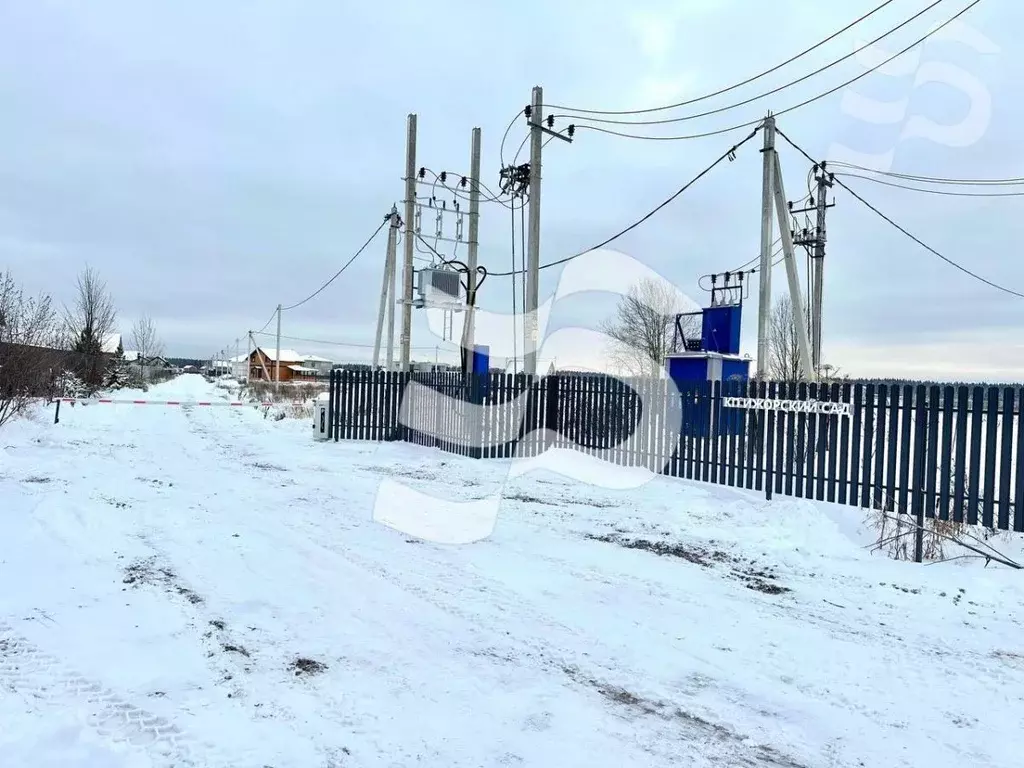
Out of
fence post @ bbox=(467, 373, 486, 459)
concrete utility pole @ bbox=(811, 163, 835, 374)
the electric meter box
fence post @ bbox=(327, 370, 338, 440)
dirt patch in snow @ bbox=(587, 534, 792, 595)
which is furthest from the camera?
concrete utility pole @ bbox=(811, 163, 835, 374)

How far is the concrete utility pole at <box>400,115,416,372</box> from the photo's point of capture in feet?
52.8

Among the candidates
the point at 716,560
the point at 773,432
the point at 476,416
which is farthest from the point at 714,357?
the point at 716,560

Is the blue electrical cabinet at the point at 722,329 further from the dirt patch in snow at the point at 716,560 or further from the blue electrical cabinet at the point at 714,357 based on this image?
the dirt patch in snow at the point at 716,560

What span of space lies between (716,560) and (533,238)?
840 centimetres

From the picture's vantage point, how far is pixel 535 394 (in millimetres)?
12656

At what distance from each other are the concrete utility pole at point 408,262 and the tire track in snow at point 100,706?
12.9 metres

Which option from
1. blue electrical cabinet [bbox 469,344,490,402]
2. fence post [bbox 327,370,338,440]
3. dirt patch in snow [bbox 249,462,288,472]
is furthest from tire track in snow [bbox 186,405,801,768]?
fence post [bbox 327,370,338,440]

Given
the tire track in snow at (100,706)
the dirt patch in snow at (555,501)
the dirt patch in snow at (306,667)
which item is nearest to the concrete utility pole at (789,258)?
the dirt patch in snow at (555,501)

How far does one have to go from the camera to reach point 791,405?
28.1ft

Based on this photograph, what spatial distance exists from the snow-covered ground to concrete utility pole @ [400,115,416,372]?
8.97 meters

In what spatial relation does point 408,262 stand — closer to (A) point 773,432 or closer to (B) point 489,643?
(A) point 773,432

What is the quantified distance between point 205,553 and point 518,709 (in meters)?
3.60

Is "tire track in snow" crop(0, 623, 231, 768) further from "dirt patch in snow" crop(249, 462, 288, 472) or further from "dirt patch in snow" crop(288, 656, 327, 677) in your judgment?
"dirt patch in snow" crop(249, 462, 288, 472)

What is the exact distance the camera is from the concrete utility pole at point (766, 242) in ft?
31.2
